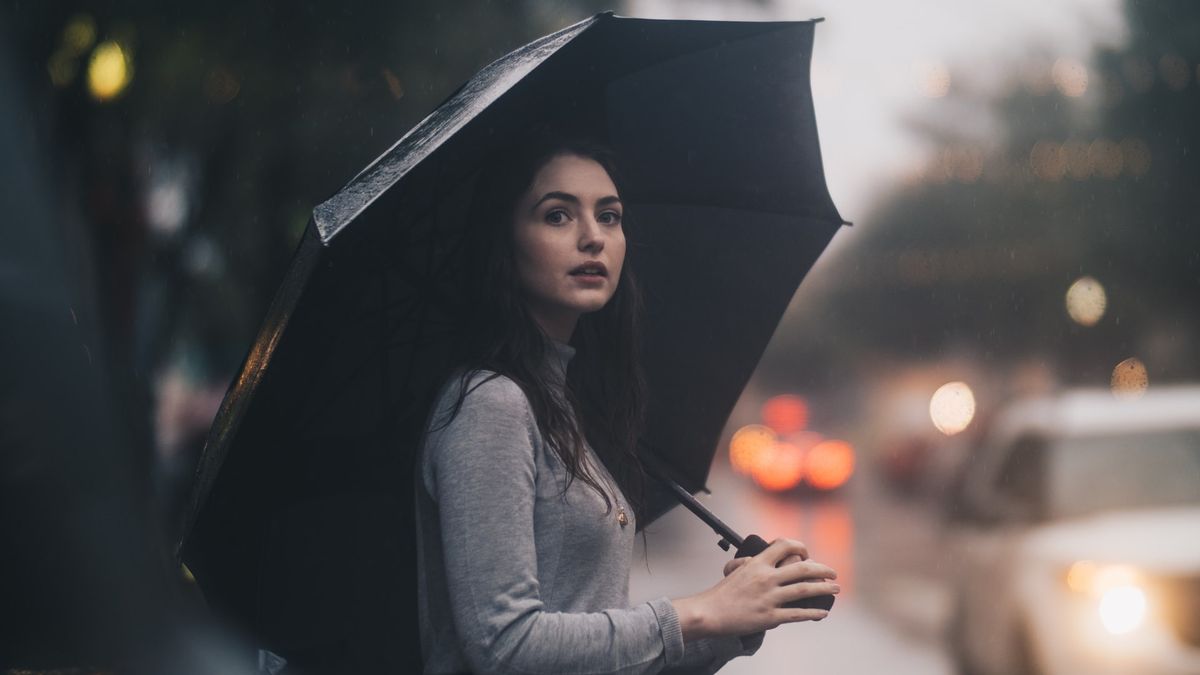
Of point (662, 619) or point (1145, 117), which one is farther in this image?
point (1145, 117)

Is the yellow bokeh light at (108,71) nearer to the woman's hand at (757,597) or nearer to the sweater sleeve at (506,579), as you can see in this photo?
the sweater sleeve at (506,579)

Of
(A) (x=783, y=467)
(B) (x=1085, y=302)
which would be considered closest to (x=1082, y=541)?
(A) (x=783, y=467)

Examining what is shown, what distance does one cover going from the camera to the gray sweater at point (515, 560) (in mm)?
1976

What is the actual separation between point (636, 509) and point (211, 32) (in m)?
7.22

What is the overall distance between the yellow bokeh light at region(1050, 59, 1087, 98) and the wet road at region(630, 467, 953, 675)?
7.91m

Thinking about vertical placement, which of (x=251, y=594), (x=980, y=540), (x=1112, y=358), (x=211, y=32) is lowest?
(x=251, y=594)

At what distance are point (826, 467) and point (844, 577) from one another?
430 inches

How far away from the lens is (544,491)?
2.08m

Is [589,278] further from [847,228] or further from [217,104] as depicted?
[847,228]

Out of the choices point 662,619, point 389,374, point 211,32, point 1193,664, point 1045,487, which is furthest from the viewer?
point 211,32

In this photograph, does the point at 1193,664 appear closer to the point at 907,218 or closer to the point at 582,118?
the point at 582,118

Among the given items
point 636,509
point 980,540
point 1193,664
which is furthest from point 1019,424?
→ point 636,509

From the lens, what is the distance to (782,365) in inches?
3292

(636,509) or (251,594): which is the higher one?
(636,509)
